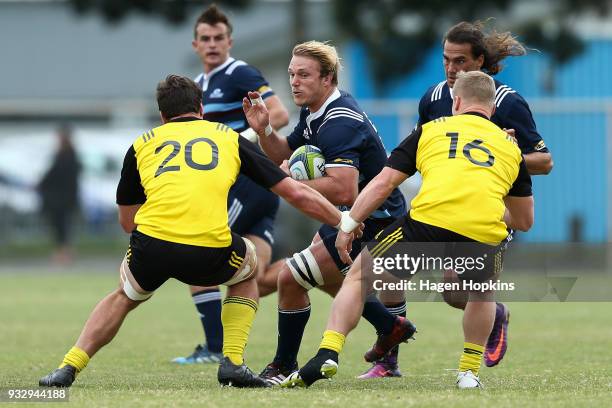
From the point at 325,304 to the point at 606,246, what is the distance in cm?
707

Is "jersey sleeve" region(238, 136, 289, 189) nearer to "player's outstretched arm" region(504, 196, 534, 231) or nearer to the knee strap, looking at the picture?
the knee strap

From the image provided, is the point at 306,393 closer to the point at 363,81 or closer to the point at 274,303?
the point at 274,303

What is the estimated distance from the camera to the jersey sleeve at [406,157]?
23.4 ft

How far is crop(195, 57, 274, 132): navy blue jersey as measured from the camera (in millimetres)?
9875

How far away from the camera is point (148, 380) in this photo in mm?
7938

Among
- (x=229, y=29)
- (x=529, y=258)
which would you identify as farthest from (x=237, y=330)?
(x=529, y=258)

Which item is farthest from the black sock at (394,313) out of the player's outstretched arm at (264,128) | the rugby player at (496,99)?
the player's outstretched arm at (264,128)

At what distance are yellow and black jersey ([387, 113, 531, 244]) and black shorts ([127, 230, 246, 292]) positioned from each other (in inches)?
41.4

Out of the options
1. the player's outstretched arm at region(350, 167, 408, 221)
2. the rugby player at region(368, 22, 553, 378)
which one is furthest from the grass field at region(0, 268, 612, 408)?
the player's outstretched arm at region(350, 167, 408, 221)

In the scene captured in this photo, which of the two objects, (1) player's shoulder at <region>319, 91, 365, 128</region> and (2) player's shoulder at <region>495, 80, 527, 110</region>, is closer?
(1) player's shoulder at <region>319, 91, 365, 128</region>

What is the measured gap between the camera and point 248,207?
9789mm

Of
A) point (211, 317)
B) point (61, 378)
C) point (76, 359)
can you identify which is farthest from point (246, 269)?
point (211, 317)

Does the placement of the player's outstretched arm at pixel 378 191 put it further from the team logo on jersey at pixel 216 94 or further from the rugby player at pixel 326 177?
the team logo on jersey at pixel 216 94

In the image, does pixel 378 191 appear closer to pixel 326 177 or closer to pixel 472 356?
pixel 326 177
